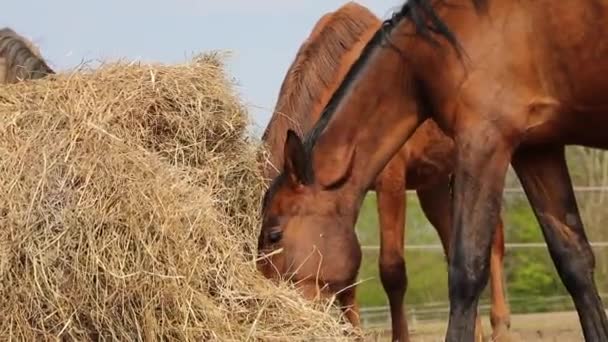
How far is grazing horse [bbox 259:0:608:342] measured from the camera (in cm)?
514

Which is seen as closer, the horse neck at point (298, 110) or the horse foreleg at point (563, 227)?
the horse foreleg at point (563, 227)

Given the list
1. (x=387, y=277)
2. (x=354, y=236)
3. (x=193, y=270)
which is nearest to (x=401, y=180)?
(x=387, y=277)

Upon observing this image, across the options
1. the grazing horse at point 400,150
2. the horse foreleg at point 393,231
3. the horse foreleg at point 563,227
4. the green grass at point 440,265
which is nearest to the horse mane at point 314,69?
the grazing horse at point 400,150

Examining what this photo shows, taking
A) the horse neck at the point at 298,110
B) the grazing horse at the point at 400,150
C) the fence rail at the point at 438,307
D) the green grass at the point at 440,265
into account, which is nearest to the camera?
the horse neck at the point at 298,110

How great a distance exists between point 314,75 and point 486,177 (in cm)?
221

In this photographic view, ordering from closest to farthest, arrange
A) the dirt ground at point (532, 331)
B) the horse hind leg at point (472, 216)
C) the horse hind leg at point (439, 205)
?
1. the horse hind leg at point (472, 216)
2. the horse hind leg at point (439, 205)
3. the dirt ground at point (532, 331)

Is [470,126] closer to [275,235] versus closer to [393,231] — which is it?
[275,235]

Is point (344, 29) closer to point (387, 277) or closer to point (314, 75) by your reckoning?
point (314, 75)

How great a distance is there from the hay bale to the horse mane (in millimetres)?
1367

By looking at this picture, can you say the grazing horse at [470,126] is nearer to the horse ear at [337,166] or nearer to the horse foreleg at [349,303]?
the horse ear at [337,166]

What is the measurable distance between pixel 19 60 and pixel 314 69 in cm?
170

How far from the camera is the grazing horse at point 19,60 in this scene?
634 centimetres

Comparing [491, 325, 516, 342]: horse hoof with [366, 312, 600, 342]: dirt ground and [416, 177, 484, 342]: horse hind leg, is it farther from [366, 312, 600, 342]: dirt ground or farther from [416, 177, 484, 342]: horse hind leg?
[416, 177, 484, 342]: horse hind leg

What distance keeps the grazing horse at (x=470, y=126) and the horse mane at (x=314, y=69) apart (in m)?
0.96
